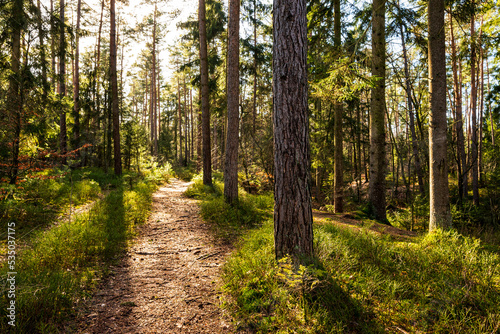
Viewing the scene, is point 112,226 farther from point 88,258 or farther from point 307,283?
point 307,283

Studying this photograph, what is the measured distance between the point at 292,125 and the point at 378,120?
18.0 feet

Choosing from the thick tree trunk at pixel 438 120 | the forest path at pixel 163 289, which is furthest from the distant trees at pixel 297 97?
the forest path at pixel 163 289

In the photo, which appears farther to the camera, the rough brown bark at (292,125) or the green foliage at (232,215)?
the green foliage at (232,215)

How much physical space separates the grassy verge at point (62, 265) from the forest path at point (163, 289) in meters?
0.27

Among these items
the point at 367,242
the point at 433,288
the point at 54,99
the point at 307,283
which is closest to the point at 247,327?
the point at 307,283

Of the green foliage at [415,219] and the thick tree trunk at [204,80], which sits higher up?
the thick tree trunk at [204,80]

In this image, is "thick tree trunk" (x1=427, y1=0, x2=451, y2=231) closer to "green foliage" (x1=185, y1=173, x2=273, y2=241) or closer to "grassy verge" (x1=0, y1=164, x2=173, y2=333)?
"green foliage" (x1=185, y1=173, x2=273, y2=241)

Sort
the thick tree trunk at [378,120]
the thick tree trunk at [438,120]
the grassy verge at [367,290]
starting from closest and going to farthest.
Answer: the grassy verge at [367,290]
the thick tree trunk at [438,120]
the thick tree trunk at [378,120]

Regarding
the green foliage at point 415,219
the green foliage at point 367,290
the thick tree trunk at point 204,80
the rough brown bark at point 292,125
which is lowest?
the green foliage at point 415,219

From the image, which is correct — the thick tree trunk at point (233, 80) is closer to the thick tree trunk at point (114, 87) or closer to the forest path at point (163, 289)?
the forest path at point (163, 289)

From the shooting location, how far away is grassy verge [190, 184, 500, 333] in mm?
2350

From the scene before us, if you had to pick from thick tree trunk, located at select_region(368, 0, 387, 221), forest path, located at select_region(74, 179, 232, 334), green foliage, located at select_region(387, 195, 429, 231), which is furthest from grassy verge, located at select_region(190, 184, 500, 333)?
green foliage, located at select_region(387, 195, 429, 231)

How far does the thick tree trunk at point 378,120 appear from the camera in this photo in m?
7.02

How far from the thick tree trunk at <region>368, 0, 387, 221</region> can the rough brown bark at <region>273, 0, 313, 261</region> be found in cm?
519
